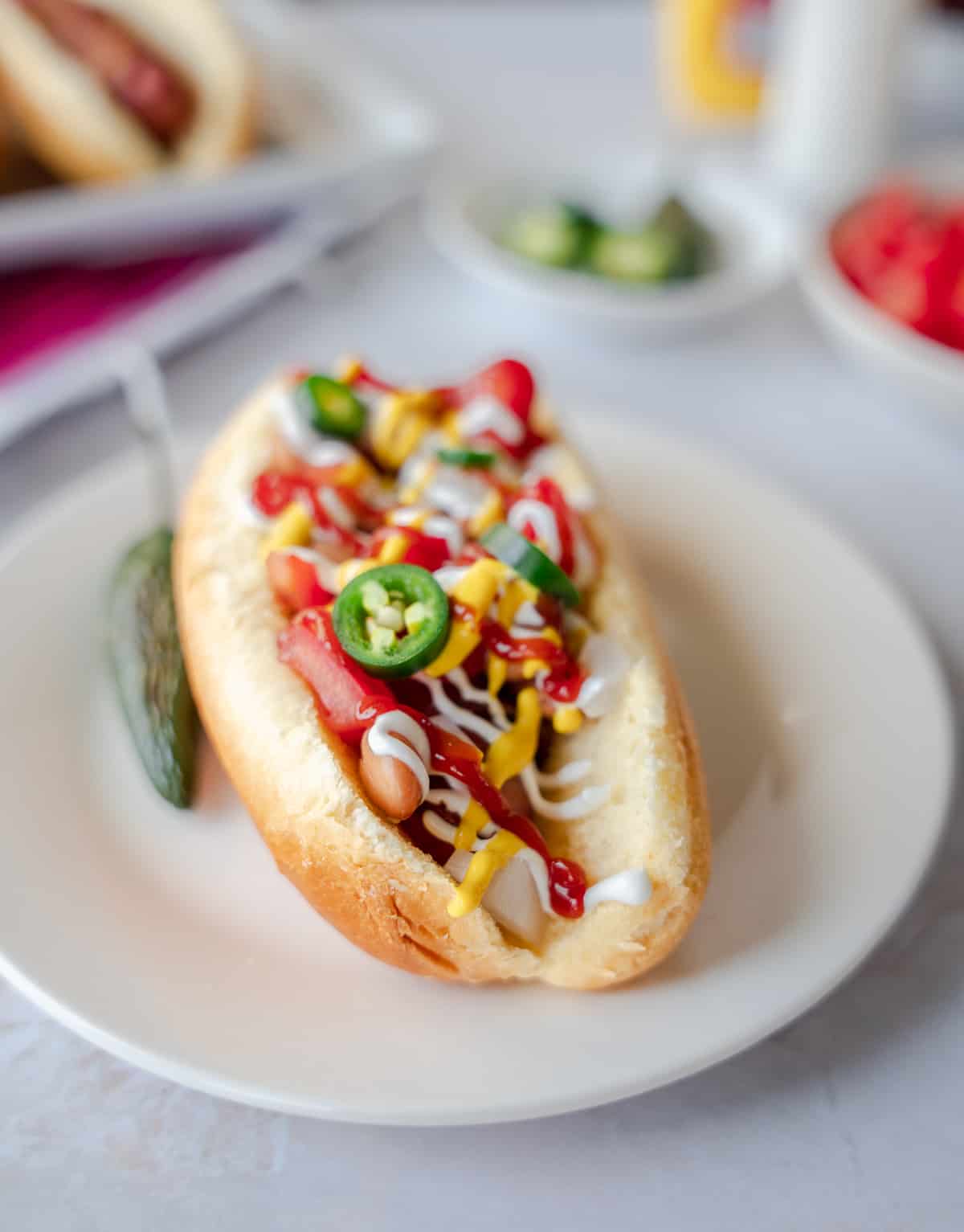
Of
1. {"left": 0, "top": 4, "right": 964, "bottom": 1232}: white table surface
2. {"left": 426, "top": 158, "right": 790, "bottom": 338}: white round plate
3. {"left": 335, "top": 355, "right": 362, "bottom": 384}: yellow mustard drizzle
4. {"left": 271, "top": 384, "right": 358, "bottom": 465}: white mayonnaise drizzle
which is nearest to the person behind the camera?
{"left": 0, "top": 4, "right": 964, "bottom": 1232}: white table surface

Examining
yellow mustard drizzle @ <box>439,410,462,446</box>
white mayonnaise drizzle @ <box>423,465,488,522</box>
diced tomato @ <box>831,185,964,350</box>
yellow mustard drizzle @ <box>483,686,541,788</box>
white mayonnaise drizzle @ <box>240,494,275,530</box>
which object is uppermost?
white mayonnaise drizzle @ <box>240,494,275,530</box>

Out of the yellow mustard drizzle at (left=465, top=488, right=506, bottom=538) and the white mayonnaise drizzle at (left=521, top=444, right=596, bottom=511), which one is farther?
the white mayonnaise drizzle at (left=521, top=444, right=596, bottom=511)

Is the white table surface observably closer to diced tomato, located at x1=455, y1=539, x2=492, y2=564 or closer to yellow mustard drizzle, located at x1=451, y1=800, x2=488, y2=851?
yellow mustard drizzle, located at x1=451, y1=800, x2=488, y2=851

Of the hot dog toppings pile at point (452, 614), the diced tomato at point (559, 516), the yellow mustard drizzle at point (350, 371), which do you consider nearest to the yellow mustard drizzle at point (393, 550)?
the hot dog toppings pile at point (452, 614)

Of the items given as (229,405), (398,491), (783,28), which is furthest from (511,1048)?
(783,28)

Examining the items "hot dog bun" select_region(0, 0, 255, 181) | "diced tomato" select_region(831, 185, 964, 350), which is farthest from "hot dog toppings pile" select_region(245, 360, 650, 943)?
"hot dog bun" select_region(0, 0, 255, 181)

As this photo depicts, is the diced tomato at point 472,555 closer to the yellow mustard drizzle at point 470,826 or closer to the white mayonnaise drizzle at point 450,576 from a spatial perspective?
the white mayonnaise drizzle at point 450,576

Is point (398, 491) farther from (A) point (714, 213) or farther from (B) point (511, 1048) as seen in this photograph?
(A) point (714, 213)
